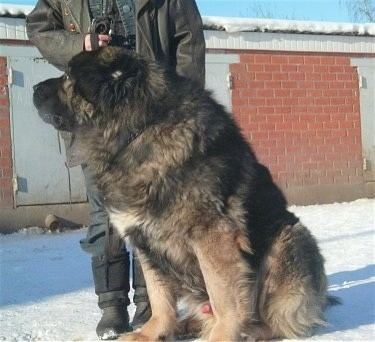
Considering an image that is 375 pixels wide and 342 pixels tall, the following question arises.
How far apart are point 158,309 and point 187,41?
165cm

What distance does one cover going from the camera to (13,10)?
10133mm

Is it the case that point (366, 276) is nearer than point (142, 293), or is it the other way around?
point (142, 293)

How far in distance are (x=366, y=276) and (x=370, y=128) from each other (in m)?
8.59

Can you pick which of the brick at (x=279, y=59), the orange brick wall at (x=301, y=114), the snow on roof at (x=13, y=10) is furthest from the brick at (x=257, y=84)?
the snow on roof at (x=13, y=10)

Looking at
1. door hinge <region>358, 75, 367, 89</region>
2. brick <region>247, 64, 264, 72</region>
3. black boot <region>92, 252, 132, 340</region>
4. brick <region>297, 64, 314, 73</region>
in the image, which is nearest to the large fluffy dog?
black boot <region>92, 252, 132, 340</region>

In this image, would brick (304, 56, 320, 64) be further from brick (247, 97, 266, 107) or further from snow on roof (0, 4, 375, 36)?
brick (247, 97, 266, 107)

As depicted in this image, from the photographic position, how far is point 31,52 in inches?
408

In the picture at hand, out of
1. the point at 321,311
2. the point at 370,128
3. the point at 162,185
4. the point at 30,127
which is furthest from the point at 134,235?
the point at 370,128

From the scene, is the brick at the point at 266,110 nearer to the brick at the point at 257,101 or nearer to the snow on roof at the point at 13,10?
the brick at the point at 257,101

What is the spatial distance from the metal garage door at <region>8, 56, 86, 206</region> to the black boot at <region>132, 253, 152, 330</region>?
21.1 feet

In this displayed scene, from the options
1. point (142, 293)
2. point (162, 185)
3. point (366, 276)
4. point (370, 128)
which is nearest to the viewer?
point (162, 185)

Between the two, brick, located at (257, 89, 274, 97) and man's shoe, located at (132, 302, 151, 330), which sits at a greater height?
brick, located at (257, 89, 274, 97)

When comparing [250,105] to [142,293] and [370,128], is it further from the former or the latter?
[142,293]

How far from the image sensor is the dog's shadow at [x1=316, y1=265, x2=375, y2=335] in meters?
3.89
